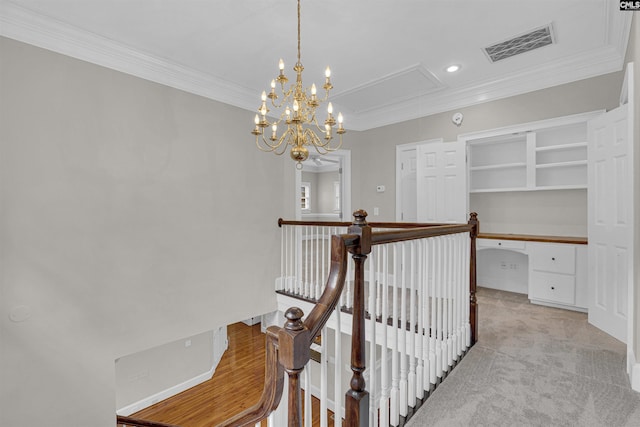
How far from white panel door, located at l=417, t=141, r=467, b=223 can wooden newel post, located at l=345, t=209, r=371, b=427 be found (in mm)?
3062

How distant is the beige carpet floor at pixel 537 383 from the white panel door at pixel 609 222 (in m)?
0.24

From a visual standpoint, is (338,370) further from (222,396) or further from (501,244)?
(222,396)

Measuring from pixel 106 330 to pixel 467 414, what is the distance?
3.02 m

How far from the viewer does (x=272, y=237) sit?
4133 mm

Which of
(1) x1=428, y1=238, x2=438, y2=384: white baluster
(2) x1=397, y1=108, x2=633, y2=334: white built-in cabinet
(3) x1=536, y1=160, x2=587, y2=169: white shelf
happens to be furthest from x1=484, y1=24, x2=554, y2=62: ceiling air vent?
(1) x1=428, y1=238, x2=438, y2=384: white baluster

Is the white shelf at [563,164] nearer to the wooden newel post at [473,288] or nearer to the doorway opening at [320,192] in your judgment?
the wooden newel post at [473,288]

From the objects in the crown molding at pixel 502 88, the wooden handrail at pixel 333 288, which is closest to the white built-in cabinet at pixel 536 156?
the crown molding at pixel 502 88

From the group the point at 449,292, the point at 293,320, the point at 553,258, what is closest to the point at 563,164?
the point at 553,258

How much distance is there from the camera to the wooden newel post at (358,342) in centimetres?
125

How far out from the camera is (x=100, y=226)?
2775 millimetres

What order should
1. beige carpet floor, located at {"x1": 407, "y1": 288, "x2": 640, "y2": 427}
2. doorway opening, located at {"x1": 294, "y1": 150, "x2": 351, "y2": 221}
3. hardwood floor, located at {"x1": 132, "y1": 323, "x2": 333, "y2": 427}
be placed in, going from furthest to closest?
doorway opening, located at {"x1": 294, "y1": 150, "x2": 351, "y2": 221} → hardwood floor, located at {"x1": 132, "y1": 323, "x2": 333, "y2": 427} → beige carpet floor, located at {"x1": 407, "y1": 288, "x2": 640, "y2": 427}

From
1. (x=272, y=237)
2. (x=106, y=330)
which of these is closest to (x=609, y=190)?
(x=272, y=237)

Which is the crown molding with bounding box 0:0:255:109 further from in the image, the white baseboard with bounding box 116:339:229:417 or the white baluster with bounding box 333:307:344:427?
the white baseboard with bounding box 116:339:229:417

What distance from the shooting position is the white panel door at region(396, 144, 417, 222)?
4598 millimetres
